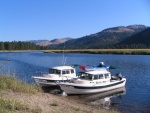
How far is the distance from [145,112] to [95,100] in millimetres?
6886

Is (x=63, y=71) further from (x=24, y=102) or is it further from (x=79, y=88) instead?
(x=24, y=102)

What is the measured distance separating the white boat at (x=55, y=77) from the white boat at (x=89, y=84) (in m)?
2.45

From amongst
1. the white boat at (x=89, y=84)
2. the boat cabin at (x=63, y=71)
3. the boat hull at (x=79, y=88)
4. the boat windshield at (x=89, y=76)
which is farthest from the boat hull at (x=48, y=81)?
the boat windshield at (x=89, y=76)

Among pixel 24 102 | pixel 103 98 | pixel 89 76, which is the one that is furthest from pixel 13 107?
pixel 89 76

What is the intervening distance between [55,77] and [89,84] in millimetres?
5082

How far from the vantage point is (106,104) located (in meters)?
27.2

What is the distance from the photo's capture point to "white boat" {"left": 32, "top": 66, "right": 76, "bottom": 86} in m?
34.8

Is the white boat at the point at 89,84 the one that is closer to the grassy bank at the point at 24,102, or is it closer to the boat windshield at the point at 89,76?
the boat windshield at the point at 89,76

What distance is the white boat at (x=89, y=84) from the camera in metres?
31.6

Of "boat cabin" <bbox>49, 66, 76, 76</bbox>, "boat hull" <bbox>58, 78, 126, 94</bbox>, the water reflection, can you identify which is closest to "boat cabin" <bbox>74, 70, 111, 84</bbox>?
"boat hull" <bbox>58, 78, 126, 94</bbox>

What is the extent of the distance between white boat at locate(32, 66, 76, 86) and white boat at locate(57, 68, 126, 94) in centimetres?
245

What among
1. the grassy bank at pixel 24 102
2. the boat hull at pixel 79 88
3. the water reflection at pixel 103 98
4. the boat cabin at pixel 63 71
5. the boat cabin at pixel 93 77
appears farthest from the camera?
the boat cabin at pixel 63 71

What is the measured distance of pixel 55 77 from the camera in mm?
35156

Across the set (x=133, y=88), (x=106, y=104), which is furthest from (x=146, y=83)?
(x=106, y=104)
